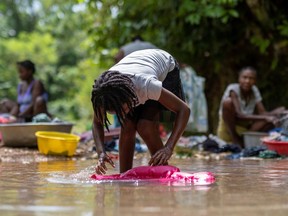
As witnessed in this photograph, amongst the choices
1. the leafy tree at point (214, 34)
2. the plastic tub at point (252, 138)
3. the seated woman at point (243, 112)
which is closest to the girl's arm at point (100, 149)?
the plastic tub at point (252, 138)

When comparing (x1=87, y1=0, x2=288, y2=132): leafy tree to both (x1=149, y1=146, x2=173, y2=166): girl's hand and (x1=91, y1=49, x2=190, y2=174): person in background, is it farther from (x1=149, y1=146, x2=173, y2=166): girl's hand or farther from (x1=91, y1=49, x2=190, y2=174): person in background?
(x1=149, y1=146, x2=173, y2=166): girl's hand

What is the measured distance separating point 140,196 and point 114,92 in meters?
0.98

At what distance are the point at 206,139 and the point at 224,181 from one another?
3.84 metres

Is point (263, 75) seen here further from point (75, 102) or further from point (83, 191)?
point (75, 102)

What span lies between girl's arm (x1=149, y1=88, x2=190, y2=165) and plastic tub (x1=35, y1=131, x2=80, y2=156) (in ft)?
9.75

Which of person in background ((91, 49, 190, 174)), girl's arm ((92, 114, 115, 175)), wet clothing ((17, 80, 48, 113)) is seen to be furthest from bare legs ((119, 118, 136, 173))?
wet clothing ((17, 80, 48, 113))

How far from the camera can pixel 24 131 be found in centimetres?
762

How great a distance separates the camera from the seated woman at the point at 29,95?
8977 mm

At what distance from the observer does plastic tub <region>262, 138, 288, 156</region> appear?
6.75 m

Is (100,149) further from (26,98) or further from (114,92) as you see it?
(26,98)

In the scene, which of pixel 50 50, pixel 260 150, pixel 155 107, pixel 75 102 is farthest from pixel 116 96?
pixel 50 50

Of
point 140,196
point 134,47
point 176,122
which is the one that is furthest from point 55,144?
point 140,196

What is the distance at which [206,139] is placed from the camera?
802 cm

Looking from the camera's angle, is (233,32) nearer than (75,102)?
Yes
